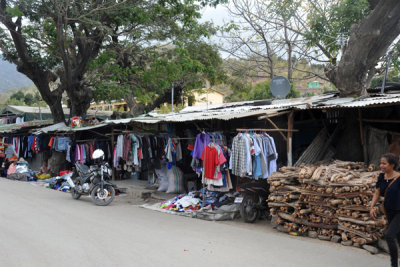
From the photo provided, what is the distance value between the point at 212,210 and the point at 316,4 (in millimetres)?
13614

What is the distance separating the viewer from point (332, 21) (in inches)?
637

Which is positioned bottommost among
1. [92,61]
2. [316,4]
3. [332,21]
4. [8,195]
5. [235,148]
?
[8,195]

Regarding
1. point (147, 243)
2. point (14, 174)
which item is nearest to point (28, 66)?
point (14, 174)

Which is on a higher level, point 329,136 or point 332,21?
point 332,21

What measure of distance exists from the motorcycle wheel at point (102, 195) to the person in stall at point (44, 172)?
7705 mm

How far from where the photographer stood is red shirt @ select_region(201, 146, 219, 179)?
29.4 feet

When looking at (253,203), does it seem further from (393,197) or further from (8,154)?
(8,154)

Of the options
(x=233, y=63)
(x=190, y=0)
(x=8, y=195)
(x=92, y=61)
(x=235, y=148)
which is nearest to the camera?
(x=235, y=148)

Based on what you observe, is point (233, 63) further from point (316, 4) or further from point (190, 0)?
point (190, 0)

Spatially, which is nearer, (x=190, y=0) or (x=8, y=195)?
(x=8, y=195)

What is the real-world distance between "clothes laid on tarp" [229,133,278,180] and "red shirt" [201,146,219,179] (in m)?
0.59

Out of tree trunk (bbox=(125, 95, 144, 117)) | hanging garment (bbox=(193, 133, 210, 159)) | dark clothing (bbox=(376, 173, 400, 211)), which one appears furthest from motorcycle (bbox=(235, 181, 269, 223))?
tree trunk (bbox=(125, 95, 144, 117))

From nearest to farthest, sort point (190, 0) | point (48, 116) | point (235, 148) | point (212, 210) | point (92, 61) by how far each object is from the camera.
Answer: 1. point (235, 148)
2. point (212, 210)
3. point (190, 0)
4. point (92, 61)
5. point (48, 116)

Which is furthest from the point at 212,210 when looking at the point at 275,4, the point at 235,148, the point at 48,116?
the point at 48,116
